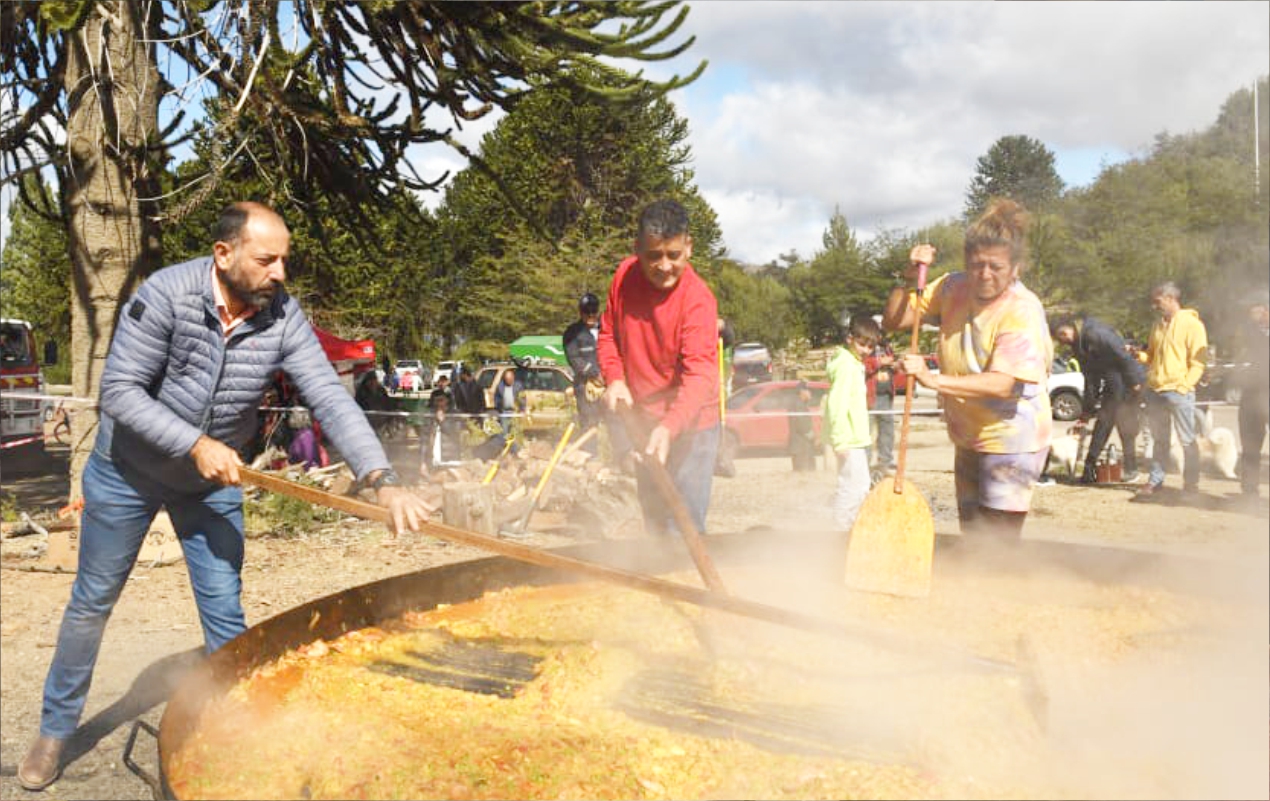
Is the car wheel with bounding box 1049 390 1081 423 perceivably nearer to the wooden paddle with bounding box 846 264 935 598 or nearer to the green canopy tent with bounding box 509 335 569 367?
the green canopy tent with bounding box 509 335 569 367

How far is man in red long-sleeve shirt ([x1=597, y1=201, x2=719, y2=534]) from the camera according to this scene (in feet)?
11.2

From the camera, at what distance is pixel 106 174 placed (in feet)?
22.0

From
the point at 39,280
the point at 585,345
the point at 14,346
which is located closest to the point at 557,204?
the point at 39,280

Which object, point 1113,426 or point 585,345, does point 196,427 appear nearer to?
point 585,345

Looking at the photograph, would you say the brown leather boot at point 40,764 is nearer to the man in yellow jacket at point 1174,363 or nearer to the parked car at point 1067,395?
the man in yellow jacket at point 1174,363

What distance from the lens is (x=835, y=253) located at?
6134cm

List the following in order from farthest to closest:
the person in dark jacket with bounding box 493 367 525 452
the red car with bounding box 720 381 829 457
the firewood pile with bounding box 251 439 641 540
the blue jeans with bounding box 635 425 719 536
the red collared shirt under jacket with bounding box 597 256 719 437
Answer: the red car with bounding box 720 381 829 457
the person in dark jacket with bounding box 493 367 525 452
the firewood pile with bounding box 251 439 641 540
the blue jeans with bounding box 635 425 719 536
the red collared shirt under jacket with bounding box 597 256 719 437

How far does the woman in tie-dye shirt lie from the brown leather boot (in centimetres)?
304

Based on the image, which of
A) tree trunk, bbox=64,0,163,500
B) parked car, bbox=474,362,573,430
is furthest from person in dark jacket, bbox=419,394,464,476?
tree trunk, bbox=64,0,163,500

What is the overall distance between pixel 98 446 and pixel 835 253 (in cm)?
6121

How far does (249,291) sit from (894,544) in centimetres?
219

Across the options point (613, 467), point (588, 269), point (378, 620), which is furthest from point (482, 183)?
point (378, 620)

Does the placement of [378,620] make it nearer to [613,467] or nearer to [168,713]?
[168,713]

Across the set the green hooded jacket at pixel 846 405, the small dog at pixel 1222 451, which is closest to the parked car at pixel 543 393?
the green hooded jacket at pixel 846 405
